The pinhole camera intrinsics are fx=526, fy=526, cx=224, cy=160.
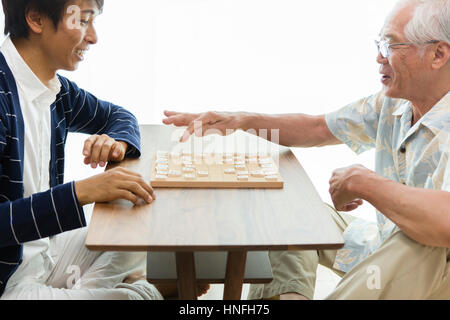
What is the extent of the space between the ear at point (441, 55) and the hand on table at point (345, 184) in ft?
1.27

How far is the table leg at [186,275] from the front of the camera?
4.34ft

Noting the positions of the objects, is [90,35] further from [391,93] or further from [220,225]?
[391,93]

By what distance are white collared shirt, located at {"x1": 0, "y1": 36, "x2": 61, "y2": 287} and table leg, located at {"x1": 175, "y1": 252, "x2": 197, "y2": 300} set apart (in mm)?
402

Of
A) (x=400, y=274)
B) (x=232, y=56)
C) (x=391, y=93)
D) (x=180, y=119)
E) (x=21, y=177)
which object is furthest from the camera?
(x=232, y=56)

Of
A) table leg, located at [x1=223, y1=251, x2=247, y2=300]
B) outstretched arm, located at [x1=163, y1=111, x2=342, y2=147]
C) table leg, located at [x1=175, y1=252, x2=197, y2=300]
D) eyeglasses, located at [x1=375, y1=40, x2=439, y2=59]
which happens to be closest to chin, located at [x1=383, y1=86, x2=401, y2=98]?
eyeglasses, located at [x1=375, y1=40, x2=439, y2=59]

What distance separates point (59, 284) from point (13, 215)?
44cm

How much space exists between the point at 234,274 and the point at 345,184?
383 millimetres

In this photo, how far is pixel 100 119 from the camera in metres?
1.81

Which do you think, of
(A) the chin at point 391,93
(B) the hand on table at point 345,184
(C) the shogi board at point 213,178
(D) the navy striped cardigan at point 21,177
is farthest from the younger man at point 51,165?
(A) the chin at point 391,93

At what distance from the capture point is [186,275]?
1.37 meters
